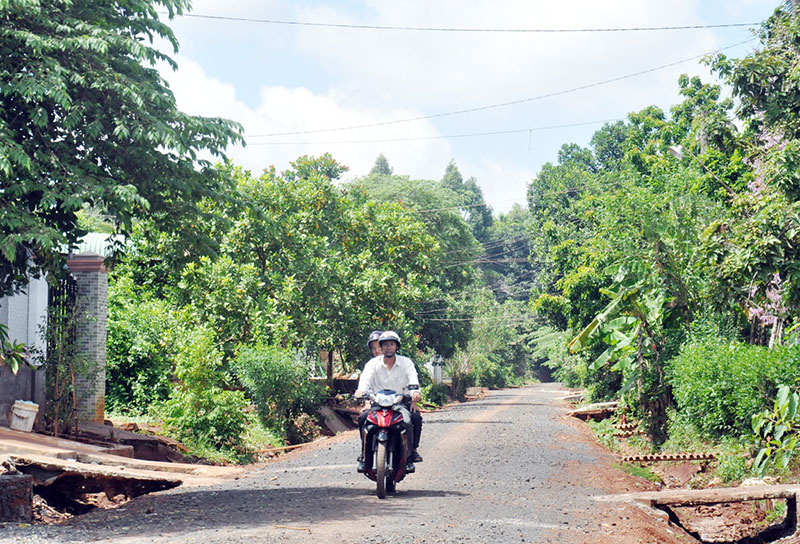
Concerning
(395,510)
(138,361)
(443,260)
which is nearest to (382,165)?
(443,260)

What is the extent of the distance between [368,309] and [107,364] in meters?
9.87

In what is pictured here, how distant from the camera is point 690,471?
14742 mm

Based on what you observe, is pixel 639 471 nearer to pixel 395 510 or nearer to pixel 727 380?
pixel 727 380

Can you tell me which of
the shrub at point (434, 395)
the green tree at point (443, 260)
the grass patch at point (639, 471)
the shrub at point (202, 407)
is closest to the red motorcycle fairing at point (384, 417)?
the grass patch at point (639, 471)

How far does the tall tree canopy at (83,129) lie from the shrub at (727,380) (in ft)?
27.7

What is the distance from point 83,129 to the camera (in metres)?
9.63

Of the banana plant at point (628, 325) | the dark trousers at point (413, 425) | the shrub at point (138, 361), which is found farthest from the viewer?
the shrub at point (138, 361)

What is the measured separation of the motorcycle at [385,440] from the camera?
9.57 m

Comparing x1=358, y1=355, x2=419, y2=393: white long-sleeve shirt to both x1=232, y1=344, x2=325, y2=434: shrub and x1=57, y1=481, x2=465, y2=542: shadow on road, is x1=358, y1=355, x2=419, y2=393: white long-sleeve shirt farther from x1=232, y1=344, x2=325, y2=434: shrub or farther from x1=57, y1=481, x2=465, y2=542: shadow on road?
x1=232, y1=344, x2=325, y2=434: shrub

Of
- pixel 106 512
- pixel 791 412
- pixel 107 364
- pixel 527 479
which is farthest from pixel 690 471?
pixel 107 364

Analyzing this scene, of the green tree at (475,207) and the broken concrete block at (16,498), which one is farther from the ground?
the green tree at (475,207)

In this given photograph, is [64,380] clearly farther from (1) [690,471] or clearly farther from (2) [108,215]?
(1) [690,471]

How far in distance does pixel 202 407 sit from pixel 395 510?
9.14 metres

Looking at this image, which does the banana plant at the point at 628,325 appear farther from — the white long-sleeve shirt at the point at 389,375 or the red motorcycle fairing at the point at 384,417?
the red motorcycle fairing at the point at 384,417
